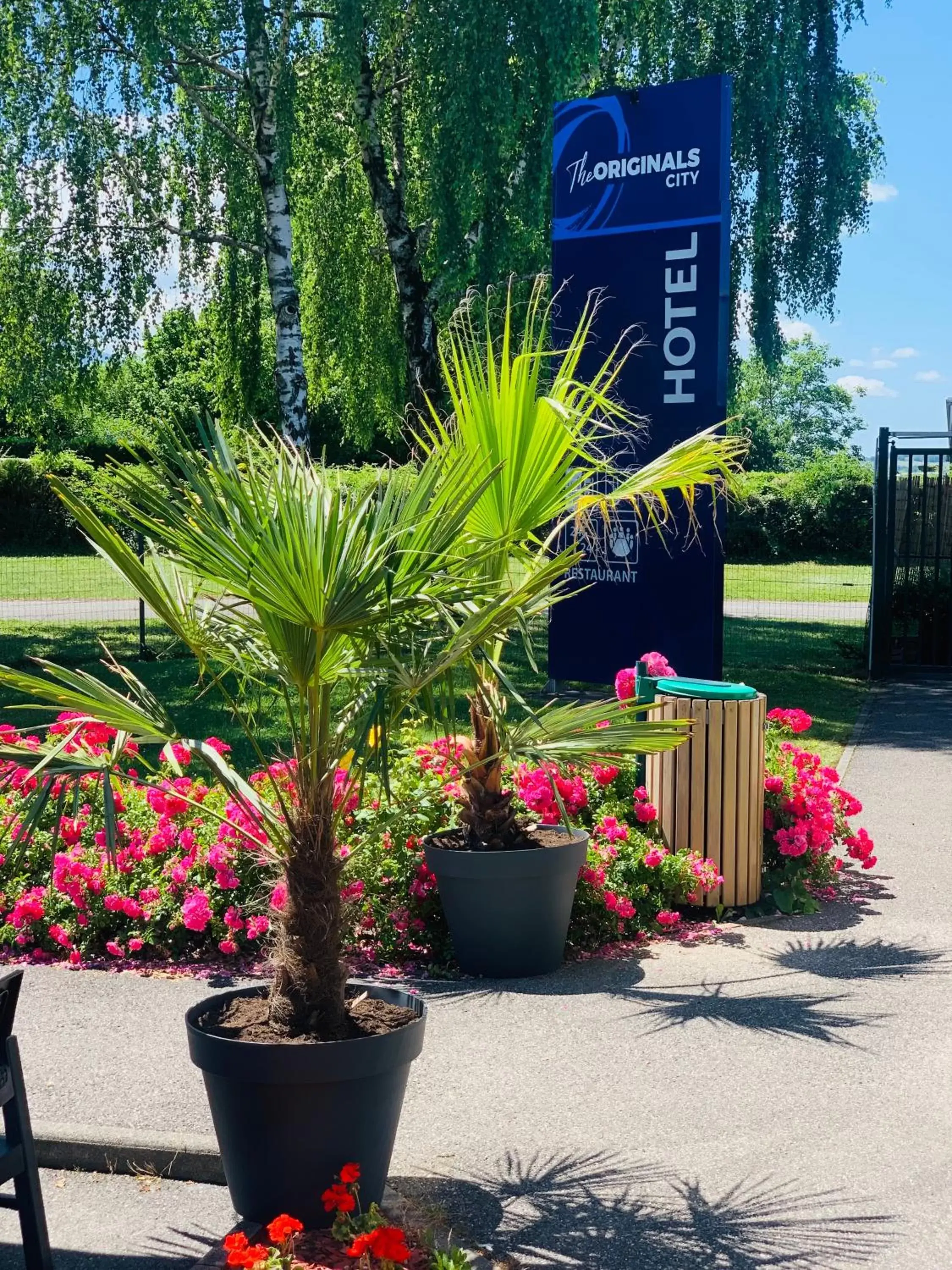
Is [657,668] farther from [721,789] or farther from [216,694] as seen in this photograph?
[216,694]

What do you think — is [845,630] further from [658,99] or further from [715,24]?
[658,99]

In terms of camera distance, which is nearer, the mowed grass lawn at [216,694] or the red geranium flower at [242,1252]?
the red geranium flower at [242,1252]

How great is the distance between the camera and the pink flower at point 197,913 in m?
5.34

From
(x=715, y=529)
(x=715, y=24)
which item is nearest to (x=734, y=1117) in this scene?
(x=715, y=529)

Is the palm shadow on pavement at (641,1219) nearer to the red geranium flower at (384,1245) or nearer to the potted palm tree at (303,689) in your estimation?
the potted palm tree at (303,689)

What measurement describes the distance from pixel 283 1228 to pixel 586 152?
853 centimetres

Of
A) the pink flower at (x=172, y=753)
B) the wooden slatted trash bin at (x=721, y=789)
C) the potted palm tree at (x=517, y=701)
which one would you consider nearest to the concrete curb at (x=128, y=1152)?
the pink flower at (x=172, y=753)

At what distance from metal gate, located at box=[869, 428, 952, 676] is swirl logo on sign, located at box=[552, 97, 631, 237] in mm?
4834

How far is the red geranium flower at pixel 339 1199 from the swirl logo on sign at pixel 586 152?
8.12 metres

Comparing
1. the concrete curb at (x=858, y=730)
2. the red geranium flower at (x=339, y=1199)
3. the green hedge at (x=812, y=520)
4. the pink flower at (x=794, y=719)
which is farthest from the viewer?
the green hedge at (x=812, y=520)

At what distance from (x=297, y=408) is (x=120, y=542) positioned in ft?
42.5

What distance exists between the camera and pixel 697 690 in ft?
20.7

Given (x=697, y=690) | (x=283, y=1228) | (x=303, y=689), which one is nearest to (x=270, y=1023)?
(x=283, y=1228)

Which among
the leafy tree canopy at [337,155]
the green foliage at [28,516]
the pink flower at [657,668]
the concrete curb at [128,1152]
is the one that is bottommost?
the concrete curb at [128,1152]
